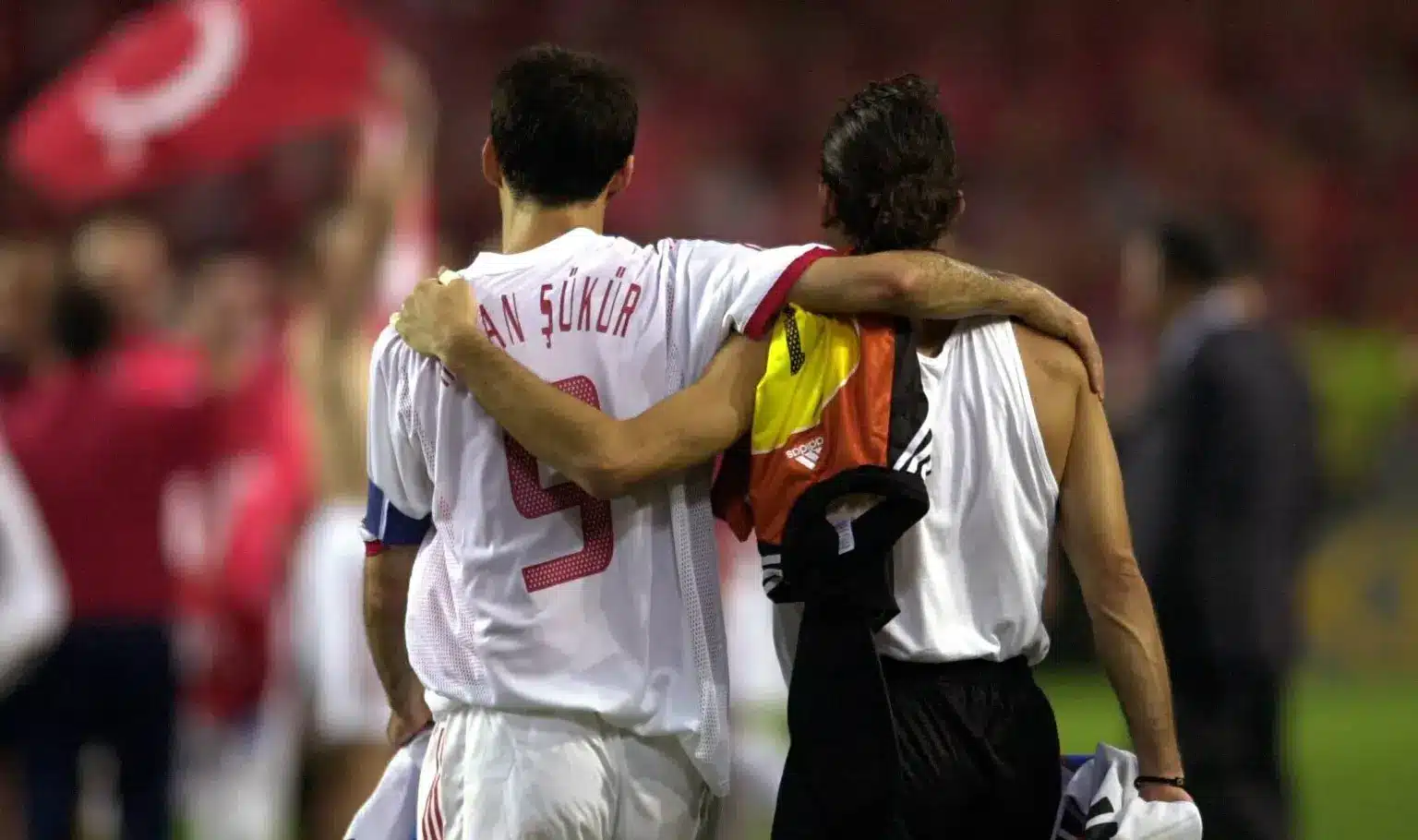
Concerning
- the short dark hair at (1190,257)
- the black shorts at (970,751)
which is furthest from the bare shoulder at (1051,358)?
the short dark hair at (1190,257)

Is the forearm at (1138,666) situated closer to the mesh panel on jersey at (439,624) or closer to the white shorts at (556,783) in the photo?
the white shorts at (556,783)

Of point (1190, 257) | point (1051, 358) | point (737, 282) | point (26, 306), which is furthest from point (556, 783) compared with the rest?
point (26, 306)

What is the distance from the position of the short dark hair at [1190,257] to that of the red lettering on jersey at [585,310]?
10.9 ft

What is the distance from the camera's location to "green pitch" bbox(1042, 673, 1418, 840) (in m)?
6.45

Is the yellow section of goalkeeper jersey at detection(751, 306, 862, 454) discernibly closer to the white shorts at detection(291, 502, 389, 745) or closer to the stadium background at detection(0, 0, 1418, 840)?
the white shorts at detection(291, 502, 389, 745)

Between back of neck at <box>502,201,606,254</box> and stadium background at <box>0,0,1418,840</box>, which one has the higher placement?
stadium background at <box>0,0,1418,840</box>

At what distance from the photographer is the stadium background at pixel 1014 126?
1202 centimetres

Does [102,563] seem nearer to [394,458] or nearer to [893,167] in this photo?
[394,458]

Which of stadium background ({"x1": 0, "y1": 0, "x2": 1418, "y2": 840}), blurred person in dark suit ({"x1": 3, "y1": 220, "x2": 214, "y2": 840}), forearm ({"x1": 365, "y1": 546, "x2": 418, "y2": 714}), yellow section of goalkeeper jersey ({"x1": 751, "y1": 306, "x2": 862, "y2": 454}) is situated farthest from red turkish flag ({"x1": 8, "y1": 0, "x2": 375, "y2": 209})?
stadium background ({"x1": 0, "y1": 0, "x2": 1418, "y2": 840})

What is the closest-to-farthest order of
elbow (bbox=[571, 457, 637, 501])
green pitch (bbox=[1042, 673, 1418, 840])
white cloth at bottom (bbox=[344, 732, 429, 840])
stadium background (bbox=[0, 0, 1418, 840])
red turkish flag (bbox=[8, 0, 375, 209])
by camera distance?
elbow (bbox=[571, 457, 637, 501]) < white cloth at bottom (bbox=[344, 732, 429, 840]) < red turkish flag (bbox=[8, 0, 375, 209]) < green pitch (bbox=[1042, 673, 1418, 840]) < stadium background (bbox=[0, 0, 1418, 840])

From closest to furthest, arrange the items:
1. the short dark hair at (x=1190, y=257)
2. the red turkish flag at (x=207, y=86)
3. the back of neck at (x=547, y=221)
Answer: the back of neck at (x=547, y=221) → the short dark hair at (x=1190, y=257) → the red turkish flag at (x=207, y=86)

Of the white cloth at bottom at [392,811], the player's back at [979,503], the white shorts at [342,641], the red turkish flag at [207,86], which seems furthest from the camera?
the red turkish flag at [207,86]

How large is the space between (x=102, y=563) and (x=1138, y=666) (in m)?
3.82

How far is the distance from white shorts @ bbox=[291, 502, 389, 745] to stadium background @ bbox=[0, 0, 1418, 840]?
6244 mm
